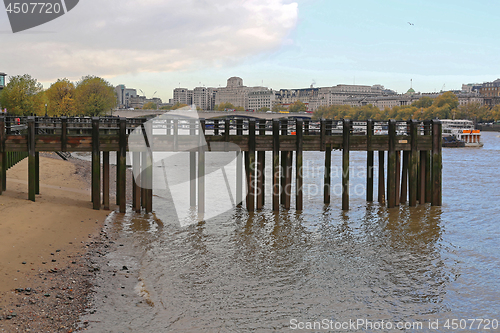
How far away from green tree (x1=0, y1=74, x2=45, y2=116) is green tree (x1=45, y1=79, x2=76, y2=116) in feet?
27.0

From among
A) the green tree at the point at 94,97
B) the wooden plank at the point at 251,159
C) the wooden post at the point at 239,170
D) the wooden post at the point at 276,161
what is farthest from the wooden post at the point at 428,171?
the green tree at the point at 94,97

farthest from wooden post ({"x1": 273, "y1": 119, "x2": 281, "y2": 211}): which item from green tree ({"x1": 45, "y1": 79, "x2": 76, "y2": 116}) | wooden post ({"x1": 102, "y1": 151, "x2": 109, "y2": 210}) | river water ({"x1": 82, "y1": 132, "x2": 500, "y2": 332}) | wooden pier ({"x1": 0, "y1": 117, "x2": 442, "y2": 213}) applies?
green tree ({"x1": 45, "y1": 79, "x2": 76, "y2": 116})

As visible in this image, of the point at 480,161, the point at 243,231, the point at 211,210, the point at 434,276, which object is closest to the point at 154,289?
the point at 243,231

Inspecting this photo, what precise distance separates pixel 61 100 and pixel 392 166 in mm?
76117

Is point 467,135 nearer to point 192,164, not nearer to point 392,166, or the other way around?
point 392,166

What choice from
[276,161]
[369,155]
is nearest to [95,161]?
[276,161]

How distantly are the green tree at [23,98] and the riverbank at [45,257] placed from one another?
5557cm

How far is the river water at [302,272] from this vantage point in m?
11.5

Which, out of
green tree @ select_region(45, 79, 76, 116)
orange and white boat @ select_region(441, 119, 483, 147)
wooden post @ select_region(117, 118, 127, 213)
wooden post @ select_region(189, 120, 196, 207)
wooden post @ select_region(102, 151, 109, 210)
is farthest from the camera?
orange and white boat @ select_region(441, 119, 483, 147)

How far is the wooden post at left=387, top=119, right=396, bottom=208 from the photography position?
2241 centimetres

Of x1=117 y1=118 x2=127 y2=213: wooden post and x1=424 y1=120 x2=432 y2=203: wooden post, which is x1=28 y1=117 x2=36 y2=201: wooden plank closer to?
x1=117 y1=118 x2=127 y2=213: wooden post

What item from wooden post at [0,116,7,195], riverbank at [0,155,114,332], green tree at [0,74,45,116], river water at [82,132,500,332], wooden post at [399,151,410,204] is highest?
green tree at [0,74,45,116]

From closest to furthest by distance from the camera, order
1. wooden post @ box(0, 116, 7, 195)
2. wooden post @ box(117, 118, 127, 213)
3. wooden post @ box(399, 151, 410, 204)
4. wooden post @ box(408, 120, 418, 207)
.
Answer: wooden post @ box(0, 116, 7, 195), wooden post @ box(117, 118, 127, 213), wooden post @ box(408, 120, 418, 207), wooden post @ box(399, 151, 410, 204)

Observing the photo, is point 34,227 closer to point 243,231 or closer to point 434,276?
point 243,231
